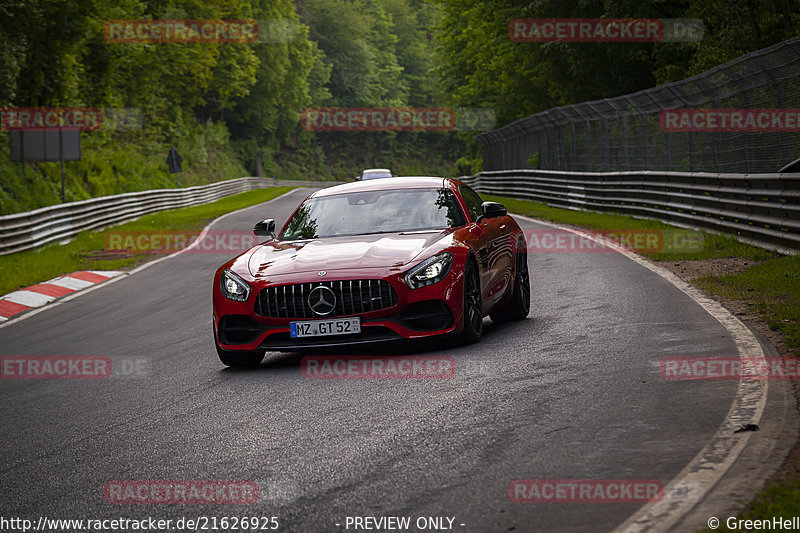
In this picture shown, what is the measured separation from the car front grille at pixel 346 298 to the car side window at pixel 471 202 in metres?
1.94

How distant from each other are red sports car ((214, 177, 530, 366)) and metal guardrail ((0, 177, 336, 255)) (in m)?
12.7

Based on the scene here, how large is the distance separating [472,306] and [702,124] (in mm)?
11982

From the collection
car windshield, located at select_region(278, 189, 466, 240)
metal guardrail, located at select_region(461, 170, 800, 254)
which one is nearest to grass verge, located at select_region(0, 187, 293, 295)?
car windshield, located at select_region(278, 189, 466, 240)

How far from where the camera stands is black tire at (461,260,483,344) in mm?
8094

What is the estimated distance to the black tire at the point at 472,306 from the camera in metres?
8.09

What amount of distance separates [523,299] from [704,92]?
393 inches

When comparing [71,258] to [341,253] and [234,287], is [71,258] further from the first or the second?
[341,253]

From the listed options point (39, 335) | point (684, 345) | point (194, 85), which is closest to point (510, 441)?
point (684, 345)

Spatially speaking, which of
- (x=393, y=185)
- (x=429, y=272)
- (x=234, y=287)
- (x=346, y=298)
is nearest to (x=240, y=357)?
(x=234, y=287)

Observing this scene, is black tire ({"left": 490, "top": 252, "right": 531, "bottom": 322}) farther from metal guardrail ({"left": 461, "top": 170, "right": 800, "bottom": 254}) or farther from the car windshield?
metal guardrail ({"left": 461, "top": 170, "right": 800, "bottom": 254})

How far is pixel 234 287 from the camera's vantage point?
8.07 metres

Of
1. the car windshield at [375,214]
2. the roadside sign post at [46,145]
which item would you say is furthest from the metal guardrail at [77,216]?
the car windshield at [375,214]

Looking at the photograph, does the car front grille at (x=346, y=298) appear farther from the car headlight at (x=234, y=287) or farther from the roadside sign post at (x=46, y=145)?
the roadside sign post at (x=46, y=145)

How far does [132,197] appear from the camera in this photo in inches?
1321
